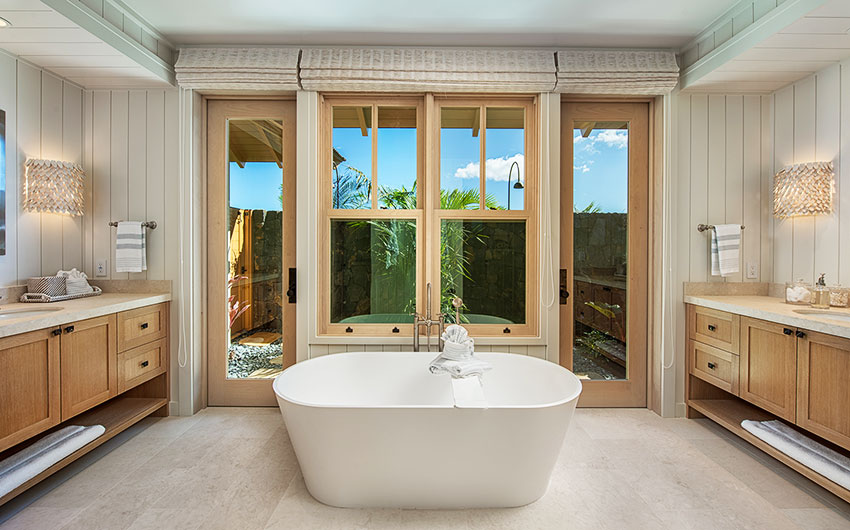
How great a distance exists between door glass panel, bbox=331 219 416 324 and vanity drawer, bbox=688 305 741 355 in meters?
1.90

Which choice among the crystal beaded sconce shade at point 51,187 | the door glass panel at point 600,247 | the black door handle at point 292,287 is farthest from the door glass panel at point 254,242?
the door glass panel at point 600,247

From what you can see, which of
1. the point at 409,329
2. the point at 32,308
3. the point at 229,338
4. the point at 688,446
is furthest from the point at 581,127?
the point at 32,308

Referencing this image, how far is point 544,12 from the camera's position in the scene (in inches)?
92.4

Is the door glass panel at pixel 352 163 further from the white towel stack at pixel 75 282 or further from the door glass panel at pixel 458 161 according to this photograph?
the white towel stack at pixel 75 282

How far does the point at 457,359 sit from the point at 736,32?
2.44 m

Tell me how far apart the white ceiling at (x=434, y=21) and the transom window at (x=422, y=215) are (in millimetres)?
395

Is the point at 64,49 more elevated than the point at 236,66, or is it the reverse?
the point at 236,66

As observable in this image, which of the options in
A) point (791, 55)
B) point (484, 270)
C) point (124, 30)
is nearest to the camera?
point (791, 55)

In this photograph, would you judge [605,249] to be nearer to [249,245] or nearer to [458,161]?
[458,161]

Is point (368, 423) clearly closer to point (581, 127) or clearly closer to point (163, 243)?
point (163, 243)

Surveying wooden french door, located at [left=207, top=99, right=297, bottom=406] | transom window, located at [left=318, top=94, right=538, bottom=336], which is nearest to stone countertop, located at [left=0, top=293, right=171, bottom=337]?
wooden french door, located at [left=207, top=99, right=297, bottom=406]

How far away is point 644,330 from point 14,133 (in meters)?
4.17

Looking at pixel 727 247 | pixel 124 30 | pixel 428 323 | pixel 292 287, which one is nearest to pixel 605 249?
pixel 727 247

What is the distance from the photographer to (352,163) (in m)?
2.88
